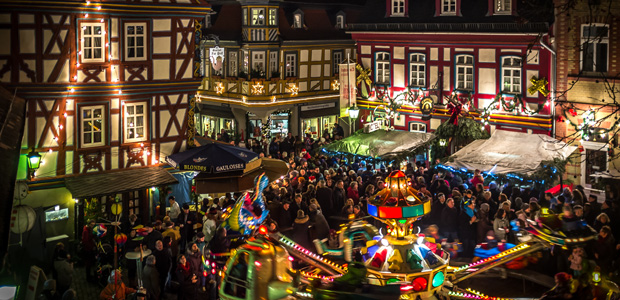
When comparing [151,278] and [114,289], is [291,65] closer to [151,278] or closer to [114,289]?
[151,278]

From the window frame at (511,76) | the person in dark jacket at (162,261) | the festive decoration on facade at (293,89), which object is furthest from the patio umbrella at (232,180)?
the festive decoration on facade at (293,89)

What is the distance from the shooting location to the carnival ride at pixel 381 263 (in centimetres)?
924

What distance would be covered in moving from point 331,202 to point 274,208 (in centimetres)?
204

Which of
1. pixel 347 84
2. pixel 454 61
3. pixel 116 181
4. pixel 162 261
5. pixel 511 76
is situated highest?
pixel 454 61

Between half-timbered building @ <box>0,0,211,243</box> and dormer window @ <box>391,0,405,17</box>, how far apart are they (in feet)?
35.2

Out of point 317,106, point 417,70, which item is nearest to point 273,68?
point 317,106

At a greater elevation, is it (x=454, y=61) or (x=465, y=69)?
(x=454, y=61)

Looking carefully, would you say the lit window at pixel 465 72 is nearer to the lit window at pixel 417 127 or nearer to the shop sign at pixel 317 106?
the lit window at pixel 417 127

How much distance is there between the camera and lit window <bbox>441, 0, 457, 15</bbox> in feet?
100

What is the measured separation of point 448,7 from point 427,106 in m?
4.06

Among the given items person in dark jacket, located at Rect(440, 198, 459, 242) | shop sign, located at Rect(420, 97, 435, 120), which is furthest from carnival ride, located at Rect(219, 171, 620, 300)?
shop sign, located at Rect(420, 97, 435, 120)

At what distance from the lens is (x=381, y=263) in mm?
10727

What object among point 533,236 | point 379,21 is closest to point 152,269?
point 533,236

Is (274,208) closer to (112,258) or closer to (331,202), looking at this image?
(331,202)
